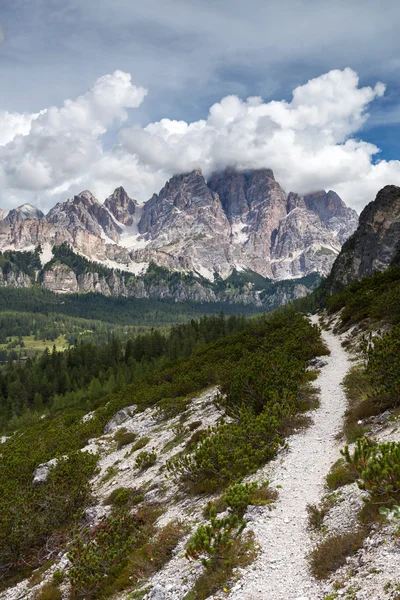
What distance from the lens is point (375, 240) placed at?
128500 millimetres

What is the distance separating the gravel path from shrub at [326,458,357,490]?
20.2 inches

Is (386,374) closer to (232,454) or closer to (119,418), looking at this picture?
(232,454)

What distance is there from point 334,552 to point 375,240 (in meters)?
136

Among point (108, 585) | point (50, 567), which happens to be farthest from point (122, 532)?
point (50, 567)

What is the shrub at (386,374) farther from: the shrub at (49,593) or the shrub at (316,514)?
the shrub at (49,593)

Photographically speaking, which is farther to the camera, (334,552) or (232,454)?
(232,454)

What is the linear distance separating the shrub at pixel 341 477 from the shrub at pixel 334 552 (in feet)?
10.4

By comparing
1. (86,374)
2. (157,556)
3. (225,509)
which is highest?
(225,509)

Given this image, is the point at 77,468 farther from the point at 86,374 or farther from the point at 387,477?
the point at 86,374

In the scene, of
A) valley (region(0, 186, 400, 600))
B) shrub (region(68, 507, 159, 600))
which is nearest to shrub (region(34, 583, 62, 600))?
valley (region(0, 186, 400, 600))

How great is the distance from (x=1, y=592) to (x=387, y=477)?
62.2 feet

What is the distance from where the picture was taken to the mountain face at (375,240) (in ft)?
389

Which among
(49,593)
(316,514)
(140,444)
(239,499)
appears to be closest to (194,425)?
(140,444)

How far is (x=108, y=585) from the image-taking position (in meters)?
13.0
